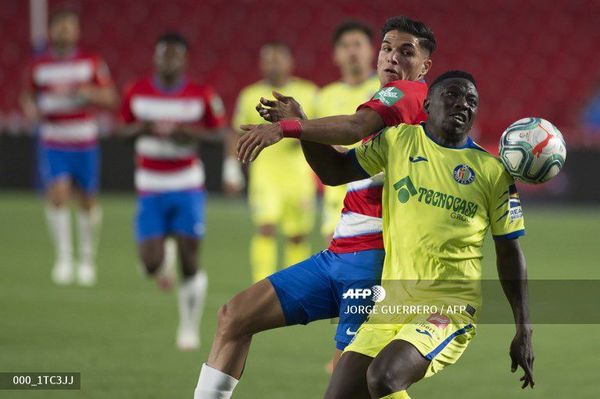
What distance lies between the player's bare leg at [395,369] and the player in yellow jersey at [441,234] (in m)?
0.11

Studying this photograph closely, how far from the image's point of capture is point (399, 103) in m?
5.05

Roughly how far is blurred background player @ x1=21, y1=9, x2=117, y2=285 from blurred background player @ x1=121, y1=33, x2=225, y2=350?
2.92 metres

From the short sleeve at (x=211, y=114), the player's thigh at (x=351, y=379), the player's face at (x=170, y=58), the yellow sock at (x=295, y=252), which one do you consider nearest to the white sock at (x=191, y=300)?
the short sleeve at (x=211, y=114)

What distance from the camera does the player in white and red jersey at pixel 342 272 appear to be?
16.7ft

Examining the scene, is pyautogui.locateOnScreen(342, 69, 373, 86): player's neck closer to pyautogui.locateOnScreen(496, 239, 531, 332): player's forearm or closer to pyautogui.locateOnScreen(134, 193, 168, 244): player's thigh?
pyautogui.locateOnScreen(134, 193, 168, 244): player's thigh

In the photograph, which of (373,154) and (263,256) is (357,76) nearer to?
(263,256)

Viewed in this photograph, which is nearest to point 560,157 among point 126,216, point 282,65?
point 282,65

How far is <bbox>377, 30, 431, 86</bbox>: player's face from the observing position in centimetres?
529

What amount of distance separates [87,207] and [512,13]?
1364 centimetres

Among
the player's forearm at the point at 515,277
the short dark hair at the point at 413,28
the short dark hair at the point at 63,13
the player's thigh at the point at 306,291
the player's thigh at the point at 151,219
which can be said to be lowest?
the player's thigh at the point at 151,219

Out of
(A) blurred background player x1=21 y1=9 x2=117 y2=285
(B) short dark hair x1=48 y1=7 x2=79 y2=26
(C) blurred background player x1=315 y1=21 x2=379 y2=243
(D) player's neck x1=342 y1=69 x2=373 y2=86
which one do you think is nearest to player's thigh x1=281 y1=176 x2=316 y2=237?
(A) blurred background player x1=21 y1=9 x2=117 y2=285

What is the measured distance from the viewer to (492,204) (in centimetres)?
495

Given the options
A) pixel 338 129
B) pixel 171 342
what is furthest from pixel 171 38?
pixel 338 129

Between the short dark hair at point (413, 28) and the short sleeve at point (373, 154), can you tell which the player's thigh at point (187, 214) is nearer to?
the short dark hair at point (413, 28)
